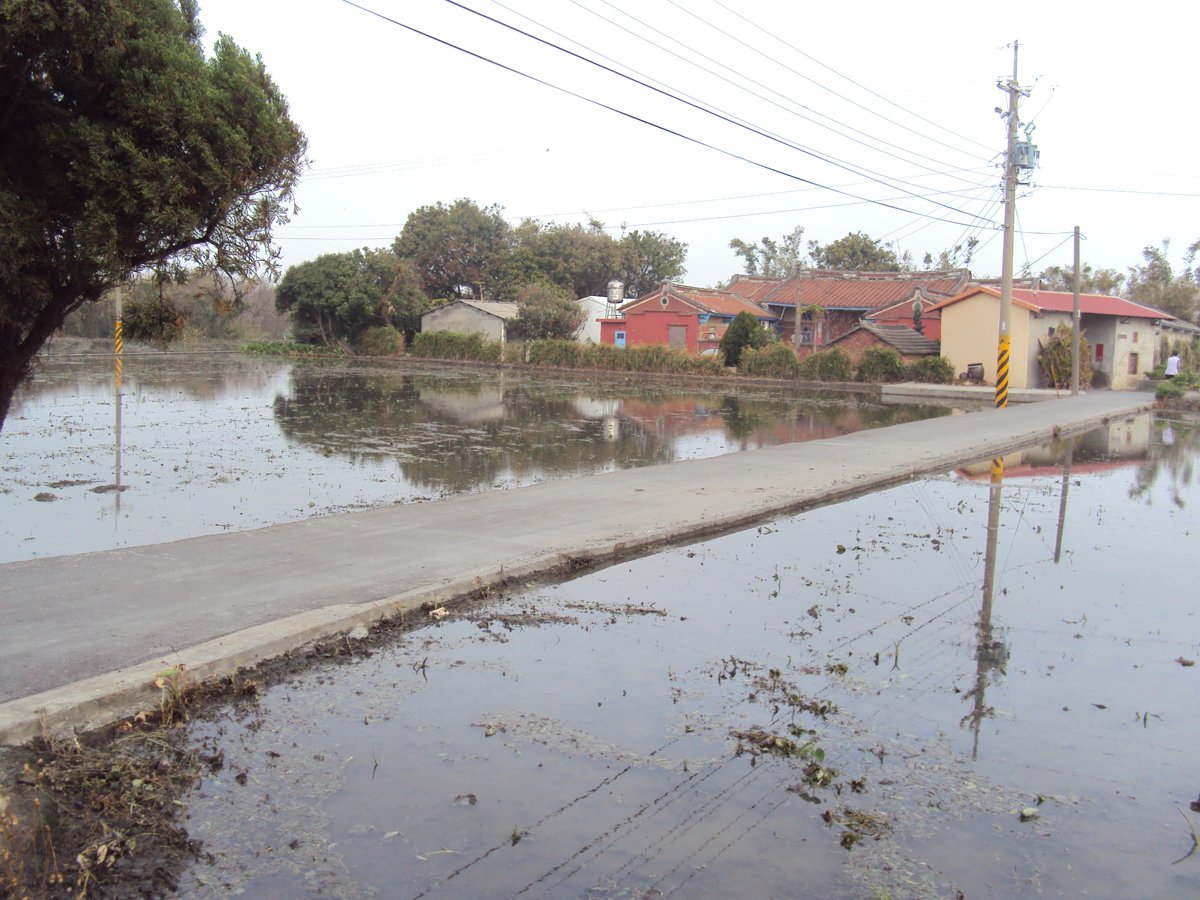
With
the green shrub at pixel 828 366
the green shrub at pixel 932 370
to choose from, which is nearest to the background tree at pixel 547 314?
the green shrub at pixel 828 366

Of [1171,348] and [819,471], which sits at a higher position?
[1171,348]

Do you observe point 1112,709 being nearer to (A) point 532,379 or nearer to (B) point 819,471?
(B) point 819,471

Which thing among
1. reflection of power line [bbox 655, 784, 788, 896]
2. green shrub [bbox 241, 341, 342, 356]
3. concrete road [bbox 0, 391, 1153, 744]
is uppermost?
green shrub [bbox 241, 341, 342, 356]

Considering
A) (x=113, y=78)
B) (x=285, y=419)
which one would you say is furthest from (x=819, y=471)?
(x=285, y=419)

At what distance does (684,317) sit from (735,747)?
168ft

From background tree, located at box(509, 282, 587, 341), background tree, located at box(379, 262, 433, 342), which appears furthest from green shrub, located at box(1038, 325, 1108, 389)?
background tree, located at box(379, 262, 433, 342)

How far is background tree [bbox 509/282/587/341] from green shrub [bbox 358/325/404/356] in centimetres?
902

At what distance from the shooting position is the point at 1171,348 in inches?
2015

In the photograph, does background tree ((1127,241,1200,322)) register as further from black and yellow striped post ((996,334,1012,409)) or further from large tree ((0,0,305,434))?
large tree ((0,0,305,434))

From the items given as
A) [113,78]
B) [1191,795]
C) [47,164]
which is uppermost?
[113,78]

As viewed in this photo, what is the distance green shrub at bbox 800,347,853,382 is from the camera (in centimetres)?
4541

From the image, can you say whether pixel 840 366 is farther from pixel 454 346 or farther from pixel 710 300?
pixel 454 346

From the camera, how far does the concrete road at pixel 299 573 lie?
5777 millimetres

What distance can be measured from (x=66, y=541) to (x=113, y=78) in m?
5.69
